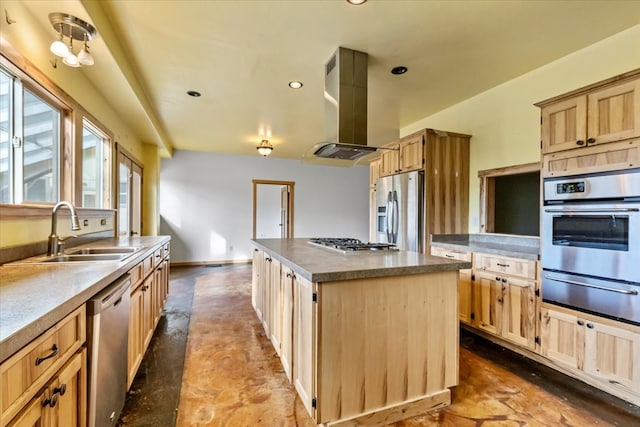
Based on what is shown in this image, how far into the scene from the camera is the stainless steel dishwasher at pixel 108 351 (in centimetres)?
127

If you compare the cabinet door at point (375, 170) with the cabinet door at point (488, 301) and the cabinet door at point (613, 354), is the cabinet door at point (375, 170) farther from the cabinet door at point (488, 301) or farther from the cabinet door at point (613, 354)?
the cabinet door at point (613, 354)

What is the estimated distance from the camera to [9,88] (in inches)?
73.9

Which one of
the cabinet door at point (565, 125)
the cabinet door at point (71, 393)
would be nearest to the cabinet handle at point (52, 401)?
the cabinet door at point (71, 393)

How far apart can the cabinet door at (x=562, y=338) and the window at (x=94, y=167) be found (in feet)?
14.2

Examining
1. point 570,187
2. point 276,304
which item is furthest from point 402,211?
point 276,304

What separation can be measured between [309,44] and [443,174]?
2102 mm

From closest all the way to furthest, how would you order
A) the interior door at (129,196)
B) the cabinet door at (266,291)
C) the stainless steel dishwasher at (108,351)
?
the stainless steel dishwasher at (108,351), the cabinet door at (266,291), the interior door at (129,196)

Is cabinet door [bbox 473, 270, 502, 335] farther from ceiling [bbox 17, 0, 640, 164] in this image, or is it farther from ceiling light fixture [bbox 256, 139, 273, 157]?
ceiling light fixture [bbox 256, 139, 273, 157]

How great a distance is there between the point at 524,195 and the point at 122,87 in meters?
4.42

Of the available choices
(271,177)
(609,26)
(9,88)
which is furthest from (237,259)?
(609,26)

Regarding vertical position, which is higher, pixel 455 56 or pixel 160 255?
pixel 455 56

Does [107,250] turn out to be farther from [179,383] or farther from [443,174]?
[443,174]

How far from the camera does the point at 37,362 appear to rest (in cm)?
92

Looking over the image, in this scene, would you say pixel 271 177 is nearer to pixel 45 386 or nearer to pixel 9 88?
pixel 9 88
